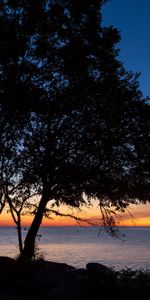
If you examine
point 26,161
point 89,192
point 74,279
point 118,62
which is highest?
point 118,62

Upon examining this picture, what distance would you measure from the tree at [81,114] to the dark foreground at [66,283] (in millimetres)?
4295

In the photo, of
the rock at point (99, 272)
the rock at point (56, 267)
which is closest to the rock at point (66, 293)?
the rock at point (99, 272)

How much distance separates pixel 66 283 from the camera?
66.7 feet

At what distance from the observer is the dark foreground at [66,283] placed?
60.0 feet

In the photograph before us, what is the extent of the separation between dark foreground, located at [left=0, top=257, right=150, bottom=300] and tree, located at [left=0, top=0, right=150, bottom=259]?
4295 millimetres

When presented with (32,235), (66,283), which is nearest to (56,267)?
(32,235)

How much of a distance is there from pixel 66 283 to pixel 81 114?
10106 millimetres

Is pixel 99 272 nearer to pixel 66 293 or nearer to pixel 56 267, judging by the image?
pixel 66 293

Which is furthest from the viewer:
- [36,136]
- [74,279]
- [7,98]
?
[36,136]

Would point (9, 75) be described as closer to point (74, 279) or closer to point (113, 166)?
point (113, 166)

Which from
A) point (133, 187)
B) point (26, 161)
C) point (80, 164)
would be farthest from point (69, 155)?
point (133, 187)

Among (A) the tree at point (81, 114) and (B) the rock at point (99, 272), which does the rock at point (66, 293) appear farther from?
(A) the tree at point (81, 114)

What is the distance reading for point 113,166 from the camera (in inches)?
1105

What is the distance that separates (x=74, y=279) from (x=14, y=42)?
42.1 ft
